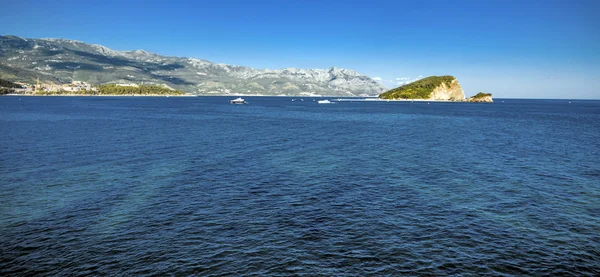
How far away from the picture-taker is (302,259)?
884 inches

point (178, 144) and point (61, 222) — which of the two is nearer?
point (61, 222)

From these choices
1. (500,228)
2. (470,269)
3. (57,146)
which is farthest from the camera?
(57,146)

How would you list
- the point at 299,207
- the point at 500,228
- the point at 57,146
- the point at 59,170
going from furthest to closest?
the point at 57,146
the point at 59,170
the point at 299,207
the point at 500,228

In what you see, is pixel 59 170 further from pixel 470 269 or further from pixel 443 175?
pixel 443 175

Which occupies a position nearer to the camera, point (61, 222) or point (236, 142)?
point (61, 222)

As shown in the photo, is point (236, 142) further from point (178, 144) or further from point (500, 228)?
point (500, 228)

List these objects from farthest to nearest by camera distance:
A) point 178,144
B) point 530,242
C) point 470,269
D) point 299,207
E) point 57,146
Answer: point 178,144, point 57,146, point 299,207, point 530,242, point 470,269

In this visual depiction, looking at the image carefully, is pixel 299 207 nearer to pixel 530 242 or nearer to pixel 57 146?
pixel 530 242

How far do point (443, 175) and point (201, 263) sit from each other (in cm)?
3715

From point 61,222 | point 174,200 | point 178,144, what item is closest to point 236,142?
point 178,144

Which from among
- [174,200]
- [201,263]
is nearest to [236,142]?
[174,200]

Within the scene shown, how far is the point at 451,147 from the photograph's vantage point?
74000 millimetres

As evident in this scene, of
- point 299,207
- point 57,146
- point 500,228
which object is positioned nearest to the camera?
point 500,228

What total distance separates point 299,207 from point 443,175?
82.2 feet
